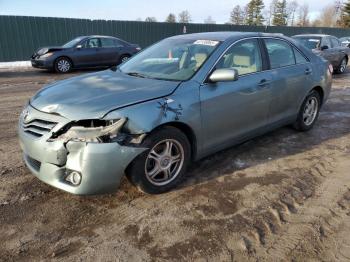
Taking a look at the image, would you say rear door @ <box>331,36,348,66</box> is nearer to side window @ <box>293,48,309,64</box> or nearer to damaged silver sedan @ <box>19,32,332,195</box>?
side window @ <box>293,48,309,64</box>

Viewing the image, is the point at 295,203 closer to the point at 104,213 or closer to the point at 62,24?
the point at 104,213

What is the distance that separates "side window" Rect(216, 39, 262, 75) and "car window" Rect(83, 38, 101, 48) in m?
11.1

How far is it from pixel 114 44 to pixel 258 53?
38.2 feet

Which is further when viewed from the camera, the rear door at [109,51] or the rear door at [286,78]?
the rear door at [109,51]

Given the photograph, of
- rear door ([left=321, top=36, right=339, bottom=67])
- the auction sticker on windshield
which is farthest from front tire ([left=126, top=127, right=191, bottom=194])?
rear door ([left=321, top=36, right=339, bottom=67])

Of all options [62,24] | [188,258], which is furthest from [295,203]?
[62,24]

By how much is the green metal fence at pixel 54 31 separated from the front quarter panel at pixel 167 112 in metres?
16.3

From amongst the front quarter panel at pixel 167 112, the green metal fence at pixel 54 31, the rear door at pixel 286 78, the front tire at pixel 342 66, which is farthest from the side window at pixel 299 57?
the green metal fence at pixel 54 31

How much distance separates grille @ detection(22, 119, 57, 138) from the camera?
3281mm

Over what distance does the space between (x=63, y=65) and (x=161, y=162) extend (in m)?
11.5

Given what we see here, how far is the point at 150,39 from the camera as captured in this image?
22906 mm

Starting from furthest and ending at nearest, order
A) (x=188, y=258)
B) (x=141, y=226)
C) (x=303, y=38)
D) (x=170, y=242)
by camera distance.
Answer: (x=303, y=38), (x=141, y=226), (x=170, y=242), (x=188, y=258)

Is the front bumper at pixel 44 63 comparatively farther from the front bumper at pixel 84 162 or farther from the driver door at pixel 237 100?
the front bumper at pixel 84 162

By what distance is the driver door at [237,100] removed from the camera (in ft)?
13.0
